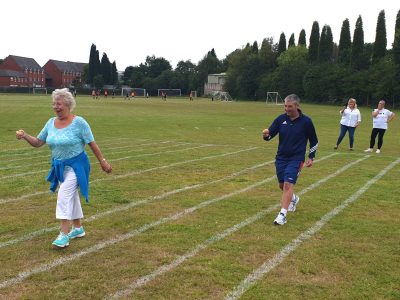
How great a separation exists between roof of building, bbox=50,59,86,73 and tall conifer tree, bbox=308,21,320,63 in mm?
97625

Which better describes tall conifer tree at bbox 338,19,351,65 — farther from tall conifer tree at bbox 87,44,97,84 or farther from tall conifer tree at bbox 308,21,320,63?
tall conifer tree at bbox 87,44,97,84

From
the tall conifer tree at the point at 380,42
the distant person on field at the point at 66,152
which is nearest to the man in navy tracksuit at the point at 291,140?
the distant person on field at the point at 66,152

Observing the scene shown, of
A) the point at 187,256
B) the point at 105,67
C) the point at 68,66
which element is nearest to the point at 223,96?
the point at 105,67

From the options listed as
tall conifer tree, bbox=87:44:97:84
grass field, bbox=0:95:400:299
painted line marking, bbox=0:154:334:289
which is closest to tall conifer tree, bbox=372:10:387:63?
grass field, bbox=0:95:400:299

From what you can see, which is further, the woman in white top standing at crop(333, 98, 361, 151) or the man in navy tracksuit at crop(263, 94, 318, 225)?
the woman in white top standing at crop(333, 98, 361, 151)

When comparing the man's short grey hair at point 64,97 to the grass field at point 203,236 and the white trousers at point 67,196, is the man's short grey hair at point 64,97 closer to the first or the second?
the white trousers at point 67,196

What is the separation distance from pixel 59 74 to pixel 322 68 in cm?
10432

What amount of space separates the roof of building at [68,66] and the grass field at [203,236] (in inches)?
6165

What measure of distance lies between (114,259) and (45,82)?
16405 cm

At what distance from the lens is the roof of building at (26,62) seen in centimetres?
14475

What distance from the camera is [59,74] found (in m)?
158

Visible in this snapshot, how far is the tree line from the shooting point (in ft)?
223

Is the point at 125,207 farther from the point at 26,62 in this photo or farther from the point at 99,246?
the point at 26,62

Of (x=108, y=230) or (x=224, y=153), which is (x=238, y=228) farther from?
(x=224, y=153)
